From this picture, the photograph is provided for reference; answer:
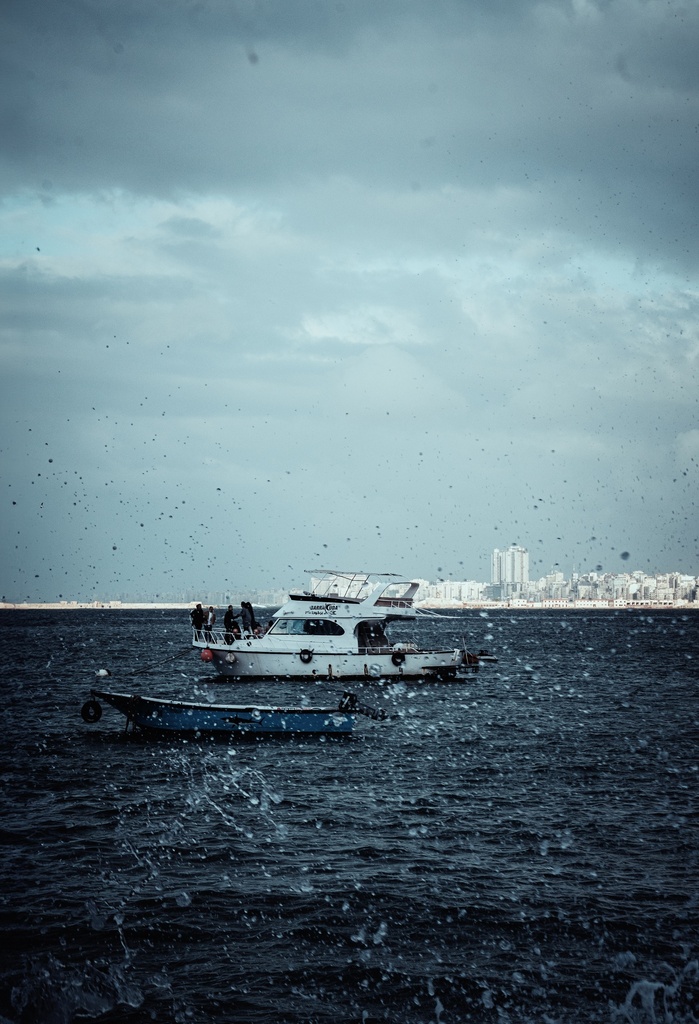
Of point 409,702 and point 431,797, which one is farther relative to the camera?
point 409,702

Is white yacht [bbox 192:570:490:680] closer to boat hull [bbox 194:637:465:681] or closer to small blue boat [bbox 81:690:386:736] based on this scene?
boat hull [bbox 194:637:465:681]

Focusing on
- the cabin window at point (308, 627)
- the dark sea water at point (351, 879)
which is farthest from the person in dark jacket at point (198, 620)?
the dark sea water at point (351, 879)

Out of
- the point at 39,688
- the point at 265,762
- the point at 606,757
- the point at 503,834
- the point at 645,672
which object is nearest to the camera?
the point at 503,834

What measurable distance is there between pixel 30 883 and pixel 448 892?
7273mm

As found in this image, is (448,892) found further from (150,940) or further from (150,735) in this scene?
(150,735)

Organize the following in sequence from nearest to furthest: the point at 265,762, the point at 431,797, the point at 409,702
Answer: the point at 431,797
the point at 265,762
the point at 409,702

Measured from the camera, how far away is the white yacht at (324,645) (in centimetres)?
4497

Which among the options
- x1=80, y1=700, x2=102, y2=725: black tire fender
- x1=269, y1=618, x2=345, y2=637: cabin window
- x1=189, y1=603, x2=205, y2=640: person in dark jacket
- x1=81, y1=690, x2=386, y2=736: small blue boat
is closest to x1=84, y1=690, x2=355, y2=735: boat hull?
x1=81, y1=690, x2=386, y2=736: small blue boat

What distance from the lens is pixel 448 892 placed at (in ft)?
50.0

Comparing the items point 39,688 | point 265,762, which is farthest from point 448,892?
point 39,688

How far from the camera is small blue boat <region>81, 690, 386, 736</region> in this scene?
1163 inches

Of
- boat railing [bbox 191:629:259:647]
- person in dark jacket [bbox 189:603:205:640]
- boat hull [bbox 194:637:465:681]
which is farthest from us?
person in dark jacket [bbox 189:603:205:640]

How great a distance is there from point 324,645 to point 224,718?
16.3m

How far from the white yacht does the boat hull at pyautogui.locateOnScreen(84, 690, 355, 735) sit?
14.4m
